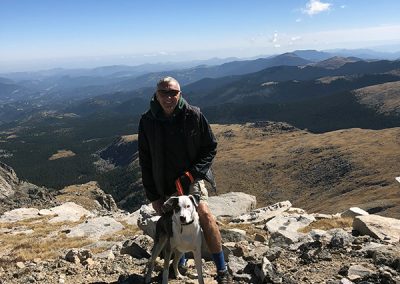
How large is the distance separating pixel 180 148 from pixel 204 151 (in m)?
0.59

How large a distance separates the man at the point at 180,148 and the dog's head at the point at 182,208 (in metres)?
0.48

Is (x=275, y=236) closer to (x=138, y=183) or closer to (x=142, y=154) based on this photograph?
(x=142, y=154)

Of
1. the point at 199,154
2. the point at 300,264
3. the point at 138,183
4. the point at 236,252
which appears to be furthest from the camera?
the point at 138,183

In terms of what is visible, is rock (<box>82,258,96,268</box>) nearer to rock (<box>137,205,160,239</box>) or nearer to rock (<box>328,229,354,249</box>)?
rock (<box>137,205,160,239</box>)

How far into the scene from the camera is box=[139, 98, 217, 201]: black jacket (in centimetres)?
853

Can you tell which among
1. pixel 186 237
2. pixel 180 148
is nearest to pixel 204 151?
pixel 180 148

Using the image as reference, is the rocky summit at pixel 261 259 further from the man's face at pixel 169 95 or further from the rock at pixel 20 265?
the man's face at pixel 169 95

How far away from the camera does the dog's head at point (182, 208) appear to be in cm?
769

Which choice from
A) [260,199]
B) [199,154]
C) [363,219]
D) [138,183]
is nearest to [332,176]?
[260,199]

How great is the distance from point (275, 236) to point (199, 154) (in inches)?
245

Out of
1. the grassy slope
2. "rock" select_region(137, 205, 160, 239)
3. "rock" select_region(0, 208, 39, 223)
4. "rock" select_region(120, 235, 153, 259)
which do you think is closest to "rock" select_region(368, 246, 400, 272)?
"rock" select_region(120, 235, 153, 259)

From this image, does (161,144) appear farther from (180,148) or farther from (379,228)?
(379,228)

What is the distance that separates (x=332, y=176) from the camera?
108500 mm

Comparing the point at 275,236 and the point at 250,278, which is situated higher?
the point at 250,278
